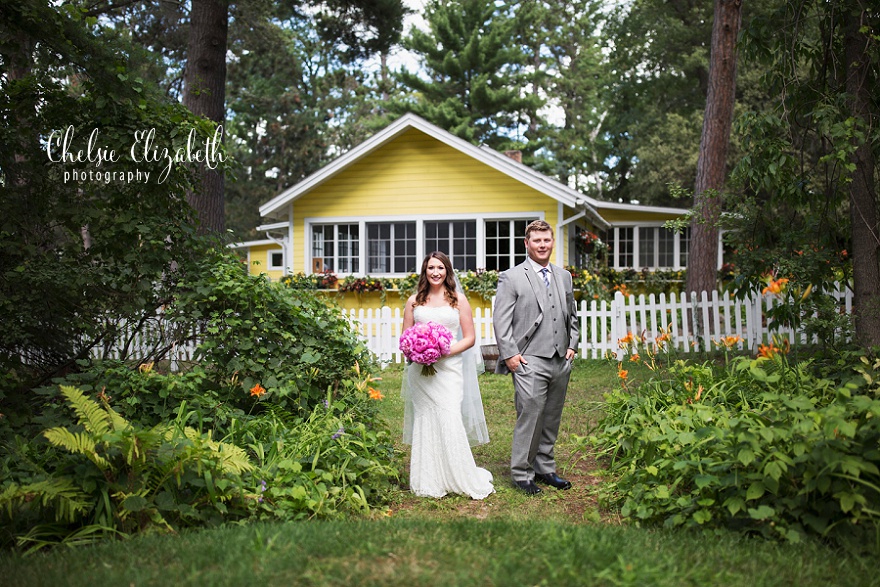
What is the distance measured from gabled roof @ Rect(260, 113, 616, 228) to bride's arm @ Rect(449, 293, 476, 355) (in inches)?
376

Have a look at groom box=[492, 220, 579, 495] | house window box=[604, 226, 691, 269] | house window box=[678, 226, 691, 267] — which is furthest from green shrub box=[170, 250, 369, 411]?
house window box=[678, 226, 691, 267]

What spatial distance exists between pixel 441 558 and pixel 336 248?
45.2 feet

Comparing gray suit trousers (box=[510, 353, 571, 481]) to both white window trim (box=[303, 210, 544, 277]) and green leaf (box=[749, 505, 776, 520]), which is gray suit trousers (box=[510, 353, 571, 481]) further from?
white window trim (box=[303, 210, 544, 277])

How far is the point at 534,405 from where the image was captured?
5.20m

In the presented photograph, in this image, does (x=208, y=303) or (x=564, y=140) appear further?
(x=564, y=140)

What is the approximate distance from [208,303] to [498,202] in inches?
413

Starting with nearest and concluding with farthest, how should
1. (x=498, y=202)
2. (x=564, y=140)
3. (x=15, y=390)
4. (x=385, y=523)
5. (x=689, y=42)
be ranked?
(x=385, y=523) → (x=15, y=390) → (x=498, y=202) → (x=689, y=42) → (x=564, y=140)

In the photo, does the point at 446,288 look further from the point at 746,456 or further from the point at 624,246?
the point at 624,246

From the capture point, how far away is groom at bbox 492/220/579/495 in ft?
17.1

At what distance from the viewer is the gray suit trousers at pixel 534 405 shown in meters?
5.20

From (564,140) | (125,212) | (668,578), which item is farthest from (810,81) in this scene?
(564,140)

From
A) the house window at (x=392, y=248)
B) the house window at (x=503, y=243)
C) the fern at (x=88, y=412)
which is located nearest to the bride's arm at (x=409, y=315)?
the fern at (x=88, y=412)

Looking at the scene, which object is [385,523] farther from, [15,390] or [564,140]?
[564,140]

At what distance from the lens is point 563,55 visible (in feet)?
127
